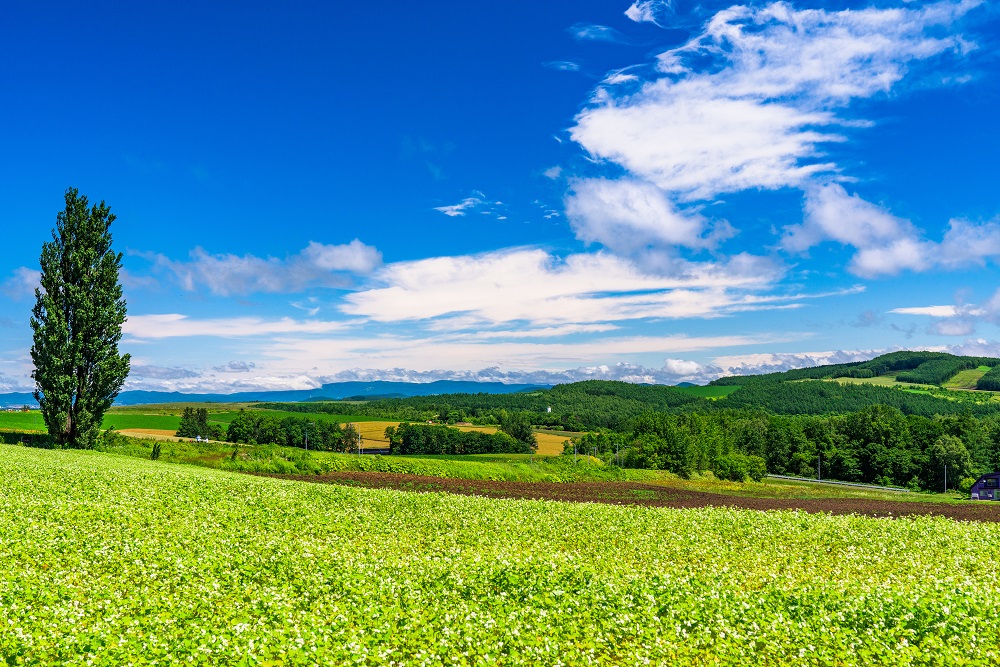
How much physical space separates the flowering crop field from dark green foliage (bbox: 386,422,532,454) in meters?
113

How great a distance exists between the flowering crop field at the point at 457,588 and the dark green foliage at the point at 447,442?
4431 inches

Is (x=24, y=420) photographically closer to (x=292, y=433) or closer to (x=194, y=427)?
(x=194, y=427)

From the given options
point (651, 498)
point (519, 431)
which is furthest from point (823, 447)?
point (651, 498)

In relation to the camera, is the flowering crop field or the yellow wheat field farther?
the yellow wheat field

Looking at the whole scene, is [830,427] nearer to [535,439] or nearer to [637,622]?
[535,439]

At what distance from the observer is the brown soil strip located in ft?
131

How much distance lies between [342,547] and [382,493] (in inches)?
584

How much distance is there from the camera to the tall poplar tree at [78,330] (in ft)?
184

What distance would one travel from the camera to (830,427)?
157750 mm

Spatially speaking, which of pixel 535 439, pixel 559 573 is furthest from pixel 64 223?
pixel 535 439

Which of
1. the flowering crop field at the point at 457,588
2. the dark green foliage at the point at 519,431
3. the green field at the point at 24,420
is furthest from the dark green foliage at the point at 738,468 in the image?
the green field at the point at 24,420

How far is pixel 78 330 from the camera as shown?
189ft

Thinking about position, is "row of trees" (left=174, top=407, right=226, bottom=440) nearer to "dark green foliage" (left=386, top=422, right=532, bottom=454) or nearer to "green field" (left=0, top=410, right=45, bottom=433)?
"green field" (left=0, top=410, right=45, bottom=433)

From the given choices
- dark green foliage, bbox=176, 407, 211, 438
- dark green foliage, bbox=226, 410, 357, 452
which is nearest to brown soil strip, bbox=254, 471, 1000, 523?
dark green foliage, bbox=176, 407, 211, 438
